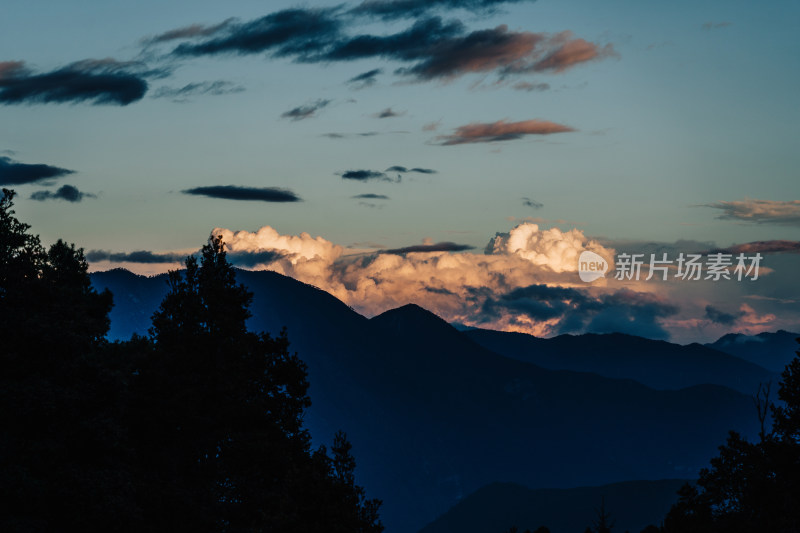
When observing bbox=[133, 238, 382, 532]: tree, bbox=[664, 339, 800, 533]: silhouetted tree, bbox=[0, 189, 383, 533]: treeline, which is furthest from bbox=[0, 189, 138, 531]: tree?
bbox=[664, 339, 800, 533]: silhouetted tree

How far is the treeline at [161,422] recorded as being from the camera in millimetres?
30297

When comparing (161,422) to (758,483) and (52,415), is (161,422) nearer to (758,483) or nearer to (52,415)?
(52,415)

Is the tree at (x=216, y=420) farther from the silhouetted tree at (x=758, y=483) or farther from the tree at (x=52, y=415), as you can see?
the silhouetted tree at (x=758, y=483)

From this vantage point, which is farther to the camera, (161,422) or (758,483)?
(161,422)

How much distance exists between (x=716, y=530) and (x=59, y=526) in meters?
27.8

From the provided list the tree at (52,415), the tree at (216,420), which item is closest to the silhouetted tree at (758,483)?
the tree at (216,420)

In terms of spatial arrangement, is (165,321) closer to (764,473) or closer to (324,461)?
(324,461)

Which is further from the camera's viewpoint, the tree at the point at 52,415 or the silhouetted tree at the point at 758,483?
the silhouetted tree at the point at 758,483

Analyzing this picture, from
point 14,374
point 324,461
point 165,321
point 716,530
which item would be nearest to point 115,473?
point 14,374

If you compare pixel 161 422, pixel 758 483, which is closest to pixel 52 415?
pixel 161 422

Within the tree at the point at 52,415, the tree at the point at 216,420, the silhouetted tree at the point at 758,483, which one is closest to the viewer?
the tree at the point at 52,415

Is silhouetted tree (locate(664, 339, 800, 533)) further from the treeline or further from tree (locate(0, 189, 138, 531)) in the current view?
tree (locate(0, 189, 138, 531))

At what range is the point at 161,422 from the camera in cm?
3950

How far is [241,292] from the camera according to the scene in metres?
47.0
